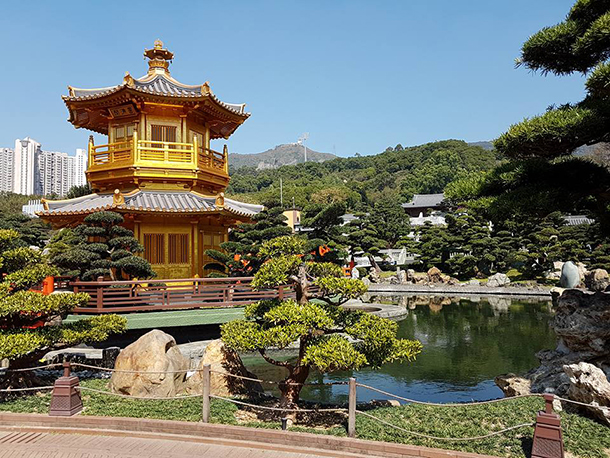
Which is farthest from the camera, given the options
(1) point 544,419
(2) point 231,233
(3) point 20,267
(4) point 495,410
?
(2) point 231,233

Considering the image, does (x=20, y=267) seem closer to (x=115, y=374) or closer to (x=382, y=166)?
(x=115, y=374)

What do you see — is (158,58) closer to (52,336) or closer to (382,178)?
(52,336)

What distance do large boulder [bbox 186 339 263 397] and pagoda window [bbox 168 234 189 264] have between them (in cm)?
734

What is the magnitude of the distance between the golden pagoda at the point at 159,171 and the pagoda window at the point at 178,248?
0.04 metres

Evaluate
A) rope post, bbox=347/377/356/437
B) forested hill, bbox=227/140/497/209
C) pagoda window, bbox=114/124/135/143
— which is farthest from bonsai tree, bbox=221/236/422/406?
forested hill, bbox=227/140/497/209

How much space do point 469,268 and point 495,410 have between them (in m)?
30.5

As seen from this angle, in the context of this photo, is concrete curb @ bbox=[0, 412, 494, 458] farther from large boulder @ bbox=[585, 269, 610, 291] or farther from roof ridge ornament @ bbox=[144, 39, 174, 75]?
large boulder @ bbox=[585, 269, 610, 291]

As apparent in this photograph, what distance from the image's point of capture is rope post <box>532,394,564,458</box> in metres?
5.60

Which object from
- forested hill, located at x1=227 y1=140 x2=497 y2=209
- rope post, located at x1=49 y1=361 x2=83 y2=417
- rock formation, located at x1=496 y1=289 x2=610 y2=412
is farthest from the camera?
forested hill, located at x1=227 y1=140 x2=497 y2=209

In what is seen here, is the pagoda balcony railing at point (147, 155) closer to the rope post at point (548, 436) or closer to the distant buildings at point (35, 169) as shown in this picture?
the rope post at point (548, 436)

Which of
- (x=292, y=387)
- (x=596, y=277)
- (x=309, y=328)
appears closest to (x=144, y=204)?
(x=292, y=387)

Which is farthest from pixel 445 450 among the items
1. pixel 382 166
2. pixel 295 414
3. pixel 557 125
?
pixel 382 166

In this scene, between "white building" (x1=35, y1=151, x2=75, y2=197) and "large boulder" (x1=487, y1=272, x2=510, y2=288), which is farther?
"white building" (x1=35, y1=151, x2=75, y2=197)

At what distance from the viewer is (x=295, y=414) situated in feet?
26.0
